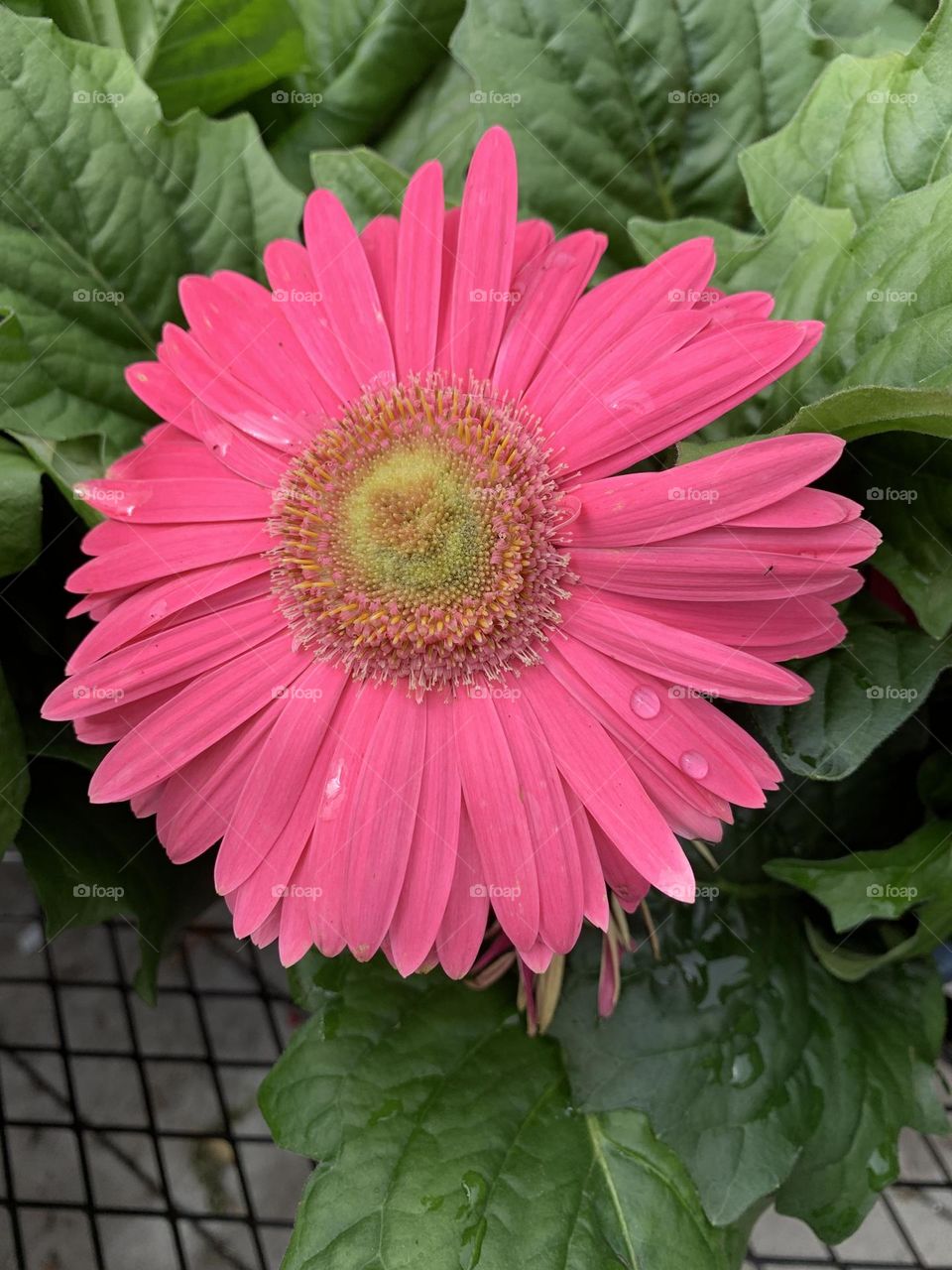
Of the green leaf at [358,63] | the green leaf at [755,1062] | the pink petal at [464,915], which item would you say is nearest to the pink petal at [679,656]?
the pink petal at [464,915]

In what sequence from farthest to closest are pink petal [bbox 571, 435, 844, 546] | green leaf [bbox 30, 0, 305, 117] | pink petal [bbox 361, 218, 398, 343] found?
green leaf [bbox 30, 0, 305, 117] < pink petal [bbox 361, 218, 398, 343] < pink petal [bbox 571, 435, 844, 546]

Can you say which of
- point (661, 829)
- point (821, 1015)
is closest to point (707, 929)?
point (821, 1015)

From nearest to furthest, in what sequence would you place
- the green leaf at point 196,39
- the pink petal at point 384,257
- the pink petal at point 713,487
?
the pink petal at point 713,487, the pink petal at point 384,257, the green leaf at point 196,39

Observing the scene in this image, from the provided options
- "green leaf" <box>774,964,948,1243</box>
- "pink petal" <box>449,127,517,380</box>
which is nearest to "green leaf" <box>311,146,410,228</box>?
"pink petal" <box>449,127,517,380</box>

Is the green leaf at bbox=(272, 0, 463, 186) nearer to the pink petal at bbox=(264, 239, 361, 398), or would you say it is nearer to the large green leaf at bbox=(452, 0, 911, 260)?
the large green leaf at bbox=(452, 0, 911, 260)

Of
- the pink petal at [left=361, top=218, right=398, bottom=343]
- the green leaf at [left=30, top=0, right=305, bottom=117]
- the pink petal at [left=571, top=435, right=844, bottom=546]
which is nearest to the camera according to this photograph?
the pink petal at [left=571, top=435, right=844, bottom=546]

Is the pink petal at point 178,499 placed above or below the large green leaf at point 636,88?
below

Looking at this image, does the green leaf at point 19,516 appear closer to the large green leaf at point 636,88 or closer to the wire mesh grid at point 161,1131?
the wire mesh grid at point 161,1131
